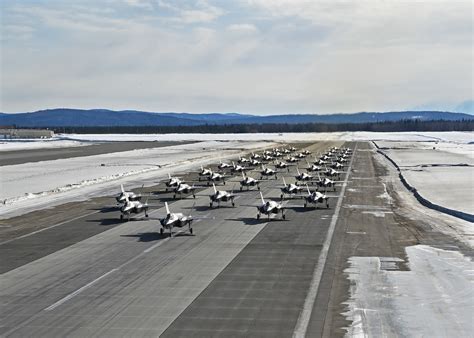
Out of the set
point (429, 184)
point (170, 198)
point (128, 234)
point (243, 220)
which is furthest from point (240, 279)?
point (429, 184)

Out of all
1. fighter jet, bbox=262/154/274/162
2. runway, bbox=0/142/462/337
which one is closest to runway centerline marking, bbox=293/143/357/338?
runway, bbox=0/142/462/337

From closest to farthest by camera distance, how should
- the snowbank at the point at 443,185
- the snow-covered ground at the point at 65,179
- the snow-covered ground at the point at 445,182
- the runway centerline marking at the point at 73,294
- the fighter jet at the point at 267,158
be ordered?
the runway centerline marking at the point at 73,294
the snowbank at the point at 443,185
the snow-covered ground at the point at 445,182
the snow-covered ground at the point at 65,179
the fighter jet at the point at 267,158

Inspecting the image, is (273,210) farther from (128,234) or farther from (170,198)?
(170,198)

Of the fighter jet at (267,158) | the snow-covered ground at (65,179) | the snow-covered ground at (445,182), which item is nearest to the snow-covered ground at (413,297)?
the snow-covered ground at (445,182)

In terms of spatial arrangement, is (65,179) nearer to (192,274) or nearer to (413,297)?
(192,274)

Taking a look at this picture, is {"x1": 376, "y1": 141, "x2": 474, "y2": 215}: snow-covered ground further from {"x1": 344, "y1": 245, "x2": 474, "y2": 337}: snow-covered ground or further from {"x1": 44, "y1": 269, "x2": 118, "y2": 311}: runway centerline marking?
{"x1": 44, "y1": 269, "x2": 118, "y2": 311}: runway centerline marking

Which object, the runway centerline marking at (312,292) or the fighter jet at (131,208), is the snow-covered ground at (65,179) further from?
the runway centerline marking at (312,292)
